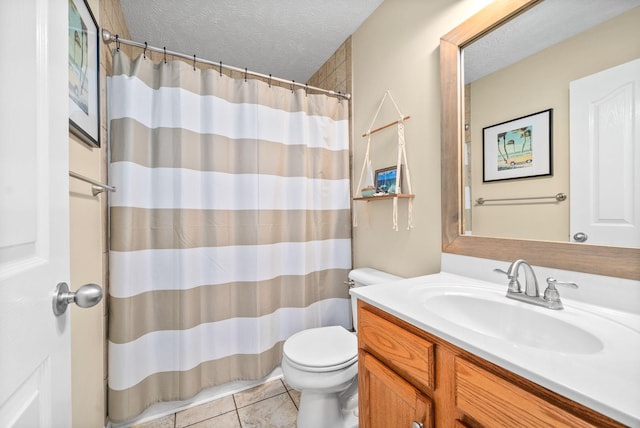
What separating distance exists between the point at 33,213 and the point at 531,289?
1219 millimetres

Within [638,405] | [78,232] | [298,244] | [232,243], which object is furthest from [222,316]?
[638,405]

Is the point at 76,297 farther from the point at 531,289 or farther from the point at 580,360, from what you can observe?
the point at 531,289

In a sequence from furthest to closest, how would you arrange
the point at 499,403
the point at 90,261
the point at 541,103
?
the point at 90,261 < the point at 541,103 < the point at 499,403

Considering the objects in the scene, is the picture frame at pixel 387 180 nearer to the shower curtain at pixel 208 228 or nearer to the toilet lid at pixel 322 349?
the shower curtain at pixel 208 228

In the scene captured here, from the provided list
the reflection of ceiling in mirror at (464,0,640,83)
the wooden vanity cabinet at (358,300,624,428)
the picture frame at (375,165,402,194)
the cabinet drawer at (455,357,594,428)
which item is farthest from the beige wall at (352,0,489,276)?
the cabinet drawer at (455,357,594,428)

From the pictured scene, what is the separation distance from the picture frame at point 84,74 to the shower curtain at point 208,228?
0.19 meters

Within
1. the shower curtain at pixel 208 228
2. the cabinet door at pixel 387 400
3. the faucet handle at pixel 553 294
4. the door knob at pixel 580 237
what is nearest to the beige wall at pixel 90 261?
the shower curtain at pixel 208 228

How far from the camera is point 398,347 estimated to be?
30.6 inches

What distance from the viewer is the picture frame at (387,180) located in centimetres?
149

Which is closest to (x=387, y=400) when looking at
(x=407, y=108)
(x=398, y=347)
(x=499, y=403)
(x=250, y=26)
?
(x=398, y=347)

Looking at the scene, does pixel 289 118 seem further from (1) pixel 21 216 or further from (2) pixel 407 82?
(1) pixel 21 216

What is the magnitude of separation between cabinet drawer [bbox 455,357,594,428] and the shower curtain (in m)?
1.20

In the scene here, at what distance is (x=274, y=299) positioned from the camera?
1.65 metres

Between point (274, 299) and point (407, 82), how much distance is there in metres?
1.49
